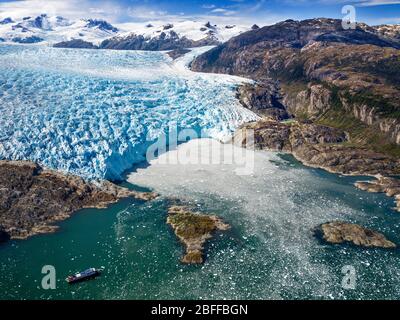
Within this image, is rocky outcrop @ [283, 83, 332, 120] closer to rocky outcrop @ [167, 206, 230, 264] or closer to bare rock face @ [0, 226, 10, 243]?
rocky outcrop @ [167, 206, 230, 264]

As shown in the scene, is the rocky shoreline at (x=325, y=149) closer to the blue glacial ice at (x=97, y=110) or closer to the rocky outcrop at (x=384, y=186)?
the rocky outcrop at (x=384, y=186)

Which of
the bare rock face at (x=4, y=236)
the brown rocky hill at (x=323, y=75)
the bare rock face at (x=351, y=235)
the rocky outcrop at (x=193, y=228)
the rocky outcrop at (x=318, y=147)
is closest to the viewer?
the rocky outcrop at (x=193, y=228)

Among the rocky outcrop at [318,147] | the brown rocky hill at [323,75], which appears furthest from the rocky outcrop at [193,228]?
the brown rocky hill at [323,75]

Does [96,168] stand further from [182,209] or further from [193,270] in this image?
[193,270]

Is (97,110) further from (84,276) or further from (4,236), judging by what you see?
(84,276)

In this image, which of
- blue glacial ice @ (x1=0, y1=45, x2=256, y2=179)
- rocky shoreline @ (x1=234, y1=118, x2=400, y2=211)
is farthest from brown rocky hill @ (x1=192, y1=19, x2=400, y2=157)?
blue glacial ice @ (x1=0, y1=45, x2=256, y2=179)

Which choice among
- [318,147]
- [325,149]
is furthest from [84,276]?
[318,147]

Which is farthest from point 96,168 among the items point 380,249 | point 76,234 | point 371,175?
point 371,175
